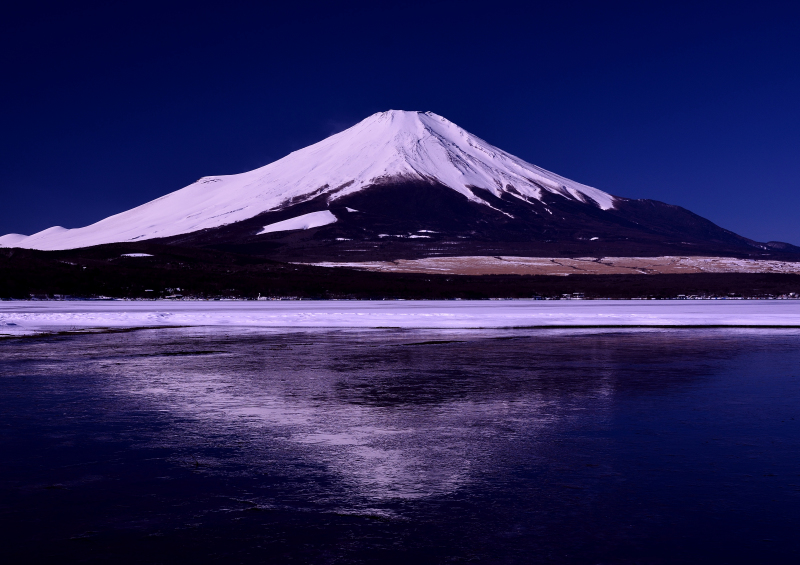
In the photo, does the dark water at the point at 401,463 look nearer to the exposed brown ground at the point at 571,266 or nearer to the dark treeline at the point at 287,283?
the dark treeline at the point at 287,283

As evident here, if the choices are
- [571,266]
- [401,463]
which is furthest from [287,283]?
[401,463]

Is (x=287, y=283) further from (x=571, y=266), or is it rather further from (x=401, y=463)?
(x=401, y=463)

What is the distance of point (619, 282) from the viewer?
77000 millimetres

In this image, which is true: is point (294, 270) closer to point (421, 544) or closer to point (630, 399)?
point (630, 399)

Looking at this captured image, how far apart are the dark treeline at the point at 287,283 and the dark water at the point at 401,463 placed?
46.0m

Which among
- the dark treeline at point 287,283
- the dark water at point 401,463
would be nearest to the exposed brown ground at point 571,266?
the dark treeline at point 287,283

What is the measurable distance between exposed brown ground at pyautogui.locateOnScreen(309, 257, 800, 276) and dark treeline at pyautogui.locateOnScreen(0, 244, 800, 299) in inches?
455

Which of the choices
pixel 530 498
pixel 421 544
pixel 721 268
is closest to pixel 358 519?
pixel 421 544

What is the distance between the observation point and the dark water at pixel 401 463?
5902 millimetres

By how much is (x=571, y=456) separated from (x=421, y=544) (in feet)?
10.5

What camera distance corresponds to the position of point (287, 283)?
67312 mm

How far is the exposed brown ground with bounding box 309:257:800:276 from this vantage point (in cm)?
9730

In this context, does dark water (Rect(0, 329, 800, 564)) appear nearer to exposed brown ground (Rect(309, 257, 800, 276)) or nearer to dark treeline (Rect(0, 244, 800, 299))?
dark treeline (Rect(0, 244, 800, 299))

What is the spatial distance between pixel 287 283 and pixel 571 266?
50.0m
